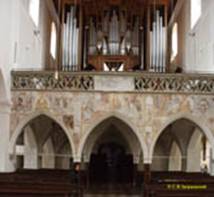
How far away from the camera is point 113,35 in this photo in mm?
26219

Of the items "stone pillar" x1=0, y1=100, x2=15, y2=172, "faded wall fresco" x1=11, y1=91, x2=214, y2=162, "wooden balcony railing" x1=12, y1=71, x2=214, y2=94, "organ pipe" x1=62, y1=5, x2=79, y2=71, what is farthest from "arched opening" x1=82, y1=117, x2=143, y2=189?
"stone pillar" x1=0, y1=100, x2=15, y2=172

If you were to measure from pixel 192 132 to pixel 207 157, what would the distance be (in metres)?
2.17

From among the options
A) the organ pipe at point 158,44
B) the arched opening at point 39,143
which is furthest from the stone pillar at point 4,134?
the organ pipe at point 158,44

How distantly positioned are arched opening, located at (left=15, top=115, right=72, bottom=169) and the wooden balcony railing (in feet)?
7.22

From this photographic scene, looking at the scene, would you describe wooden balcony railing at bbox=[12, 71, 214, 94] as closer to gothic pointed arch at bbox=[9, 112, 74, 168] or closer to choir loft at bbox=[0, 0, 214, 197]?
choir loft at bbox=[0, 0, 214, 197]

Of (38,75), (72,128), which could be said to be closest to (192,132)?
(72,128)

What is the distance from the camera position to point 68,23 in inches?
1030

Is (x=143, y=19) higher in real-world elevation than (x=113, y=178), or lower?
higher

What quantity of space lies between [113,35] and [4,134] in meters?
10.1

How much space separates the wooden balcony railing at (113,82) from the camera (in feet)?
60.0

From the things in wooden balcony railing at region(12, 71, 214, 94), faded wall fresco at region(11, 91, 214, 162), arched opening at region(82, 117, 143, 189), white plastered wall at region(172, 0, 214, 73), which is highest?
white plastered wall at region(172, 0, 214, 73)

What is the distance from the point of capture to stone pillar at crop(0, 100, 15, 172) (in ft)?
58.4

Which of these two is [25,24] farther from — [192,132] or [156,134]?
[192,132]

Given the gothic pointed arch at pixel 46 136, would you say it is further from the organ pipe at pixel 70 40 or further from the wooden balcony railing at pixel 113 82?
the organ pipe at pixel 70 40
